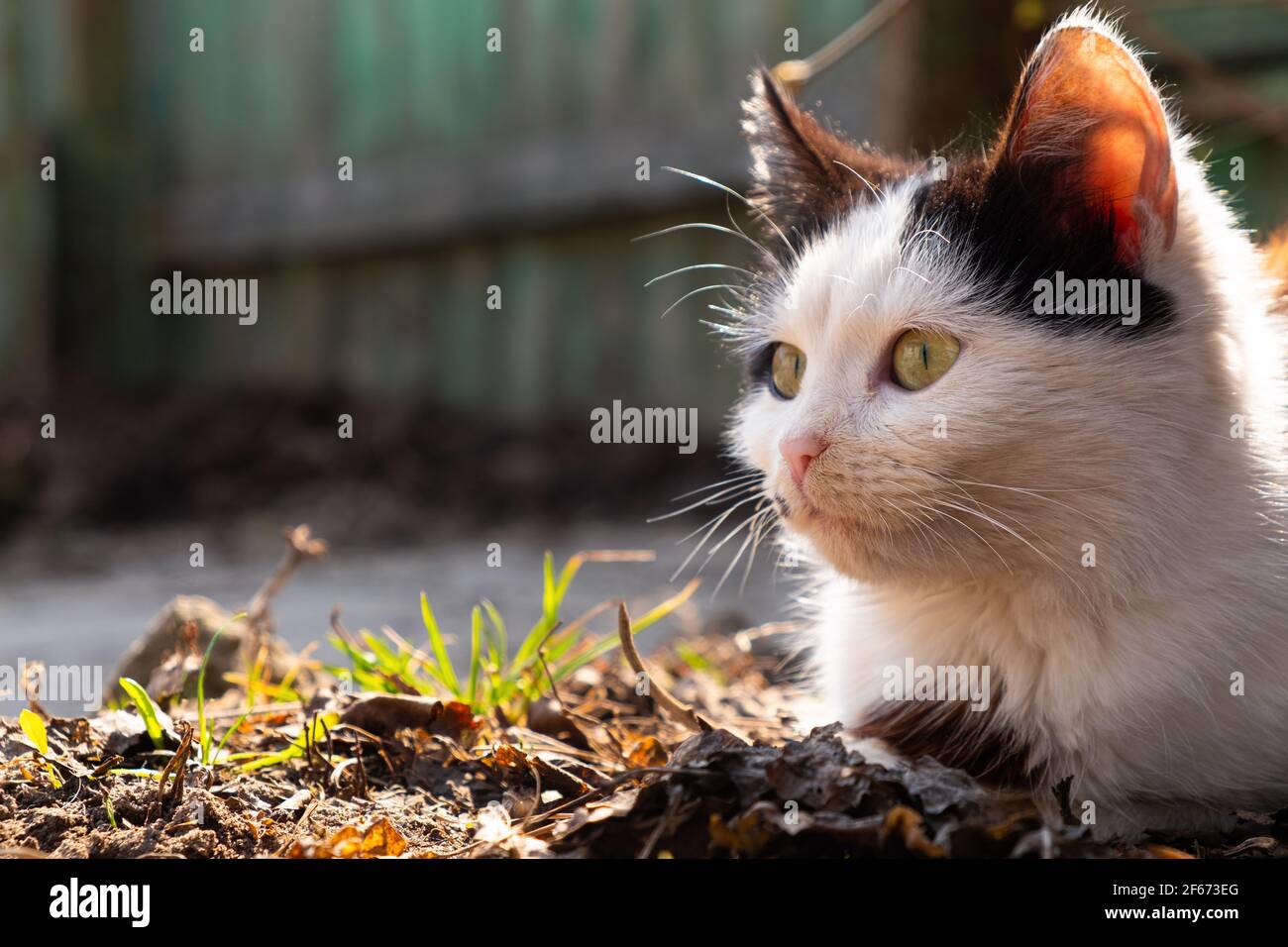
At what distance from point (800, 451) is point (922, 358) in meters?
0.24

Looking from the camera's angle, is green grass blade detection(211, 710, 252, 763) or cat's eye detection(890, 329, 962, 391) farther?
green grass blade detection(211, 710, 252, 763)

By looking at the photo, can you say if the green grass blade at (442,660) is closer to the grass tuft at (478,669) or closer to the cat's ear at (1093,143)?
the grass tuft at (478,669)

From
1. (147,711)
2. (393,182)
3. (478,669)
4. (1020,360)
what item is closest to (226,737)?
(147,711)

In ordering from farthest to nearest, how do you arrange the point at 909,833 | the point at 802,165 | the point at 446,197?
the point at 446,197 → the point at 802,165 → the point at 909,833

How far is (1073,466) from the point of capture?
171 cm

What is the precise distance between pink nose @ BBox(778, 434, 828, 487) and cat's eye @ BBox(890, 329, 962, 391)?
0.56 ft

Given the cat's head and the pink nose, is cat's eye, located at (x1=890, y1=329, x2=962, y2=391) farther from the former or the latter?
the pink nose

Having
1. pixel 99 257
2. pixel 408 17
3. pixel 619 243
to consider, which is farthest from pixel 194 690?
pixel 99 257

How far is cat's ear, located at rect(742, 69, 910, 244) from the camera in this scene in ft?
7.35

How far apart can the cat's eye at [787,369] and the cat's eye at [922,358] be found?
10.6 inches

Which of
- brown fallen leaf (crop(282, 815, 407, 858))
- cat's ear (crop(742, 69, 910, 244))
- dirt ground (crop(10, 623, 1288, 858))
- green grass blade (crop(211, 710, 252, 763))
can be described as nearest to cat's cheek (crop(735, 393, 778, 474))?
cat's ear (crop(742, 69, 910, 244))

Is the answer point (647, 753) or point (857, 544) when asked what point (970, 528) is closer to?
point (857, 544)

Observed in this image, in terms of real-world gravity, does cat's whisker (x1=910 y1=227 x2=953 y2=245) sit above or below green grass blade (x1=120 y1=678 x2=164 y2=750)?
above
